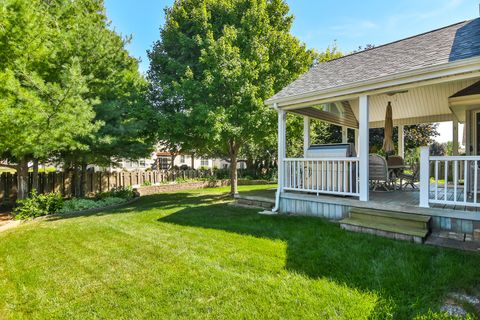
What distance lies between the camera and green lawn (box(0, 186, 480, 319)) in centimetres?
270

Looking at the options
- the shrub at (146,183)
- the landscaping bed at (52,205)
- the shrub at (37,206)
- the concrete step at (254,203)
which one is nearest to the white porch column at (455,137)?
the concrete step at (254,203)

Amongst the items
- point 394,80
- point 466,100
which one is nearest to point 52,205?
point 394,80

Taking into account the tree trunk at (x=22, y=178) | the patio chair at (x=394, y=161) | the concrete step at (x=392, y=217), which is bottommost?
the concrete step at (x=392, y=217)

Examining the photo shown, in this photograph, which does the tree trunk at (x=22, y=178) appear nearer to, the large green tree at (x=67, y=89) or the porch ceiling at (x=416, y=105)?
the large green tree at (x=67, y=89)

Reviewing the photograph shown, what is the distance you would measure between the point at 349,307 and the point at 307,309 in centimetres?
42

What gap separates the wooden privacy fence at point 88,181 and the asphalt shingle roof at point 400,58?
A: 9.10 metres

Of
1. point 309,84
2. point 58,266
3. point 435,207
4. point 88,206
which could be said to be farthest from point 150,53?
point 435,207

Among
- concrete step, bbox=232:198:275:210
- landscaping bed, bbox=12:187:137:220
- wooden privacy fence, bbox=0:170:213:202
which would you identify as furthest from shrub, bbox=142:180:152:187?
concrete step, bbox=232:198:275:210

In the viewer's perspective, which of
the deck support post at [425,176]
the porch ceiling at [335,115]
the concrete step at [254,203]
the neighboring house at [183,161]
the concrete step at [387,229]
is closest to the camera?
the concrete step at [387,229]

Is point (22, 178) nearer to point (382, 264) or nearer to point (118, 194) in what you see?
point (118, 194)

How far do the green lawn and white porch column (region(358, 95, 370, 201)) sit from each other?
1.09 m

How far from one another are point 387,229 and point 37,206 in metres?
9.09

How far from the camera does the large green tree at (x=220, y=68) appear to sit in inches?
356

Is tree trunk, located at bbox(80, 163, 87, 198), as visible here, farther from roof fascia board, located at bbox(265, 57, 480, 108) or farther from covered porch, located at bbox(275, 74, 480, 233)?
roof fascia board, located at bbox(265, 57, 480, 108)
